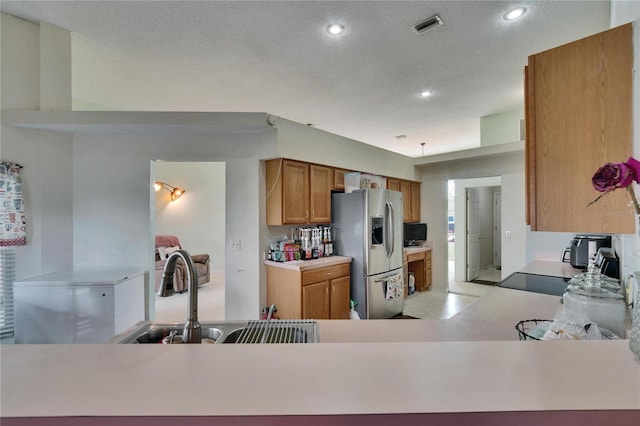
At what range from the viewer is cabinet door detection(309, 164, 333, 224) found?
11.1 ft

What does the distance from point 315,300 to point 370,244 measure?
959 mm

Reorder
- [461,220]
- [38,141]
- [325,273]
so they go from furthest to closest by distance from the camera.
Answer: [461,220], [325,273], [38,141]

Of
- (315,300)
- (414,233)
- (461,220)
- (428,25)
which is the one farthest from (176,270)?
(461,220)

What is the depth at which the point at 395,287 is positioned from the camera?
12.3 feet

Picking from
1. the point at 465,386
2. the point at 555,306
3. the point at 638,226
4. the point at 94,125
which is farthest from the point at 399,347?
the point at 94,125

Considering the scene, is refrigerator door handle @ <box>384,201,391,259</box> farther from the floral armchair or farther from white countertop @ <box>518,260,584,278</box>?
the floral armchair

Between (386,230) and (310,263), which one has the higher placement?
(386,230)

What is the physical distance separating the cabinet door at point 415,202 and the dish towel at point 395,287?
169cm

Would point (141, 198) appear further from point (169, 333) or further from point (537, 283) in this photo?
point (537, 283)

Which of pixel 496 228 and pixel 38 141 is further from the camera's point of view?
pixel 496 228

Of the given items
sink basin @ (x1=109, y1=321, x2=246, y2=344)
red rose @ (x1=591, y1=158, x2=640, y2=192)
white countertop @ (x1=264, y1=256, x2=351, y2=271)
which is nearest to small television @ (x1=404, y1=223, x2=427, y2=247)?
white countertop @ (x1=264, y1=256, x2=351, y2=271)

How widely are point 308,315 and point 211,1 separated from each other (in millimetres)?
2852

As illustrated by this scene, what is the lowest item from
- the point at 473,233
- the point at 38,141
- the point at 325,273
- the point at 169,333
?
the point at 325,273

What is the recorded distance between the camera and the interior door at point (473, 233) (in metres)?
5.93
